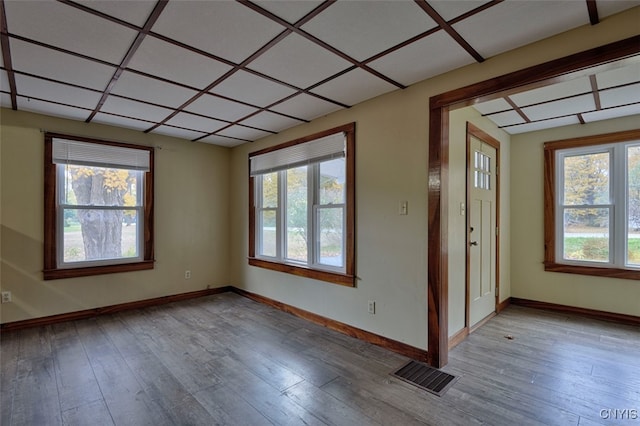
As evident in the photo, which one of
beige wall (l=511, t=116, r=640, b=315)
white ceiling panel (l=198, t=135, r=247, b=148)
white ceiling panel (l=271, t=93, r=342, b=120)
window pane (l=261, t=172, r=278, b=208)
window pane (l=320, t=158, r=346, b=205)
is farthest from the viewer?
white ceiling panel (l=198, t=135, r=247, b=148)

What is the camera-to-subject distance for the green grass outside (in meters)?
3.62

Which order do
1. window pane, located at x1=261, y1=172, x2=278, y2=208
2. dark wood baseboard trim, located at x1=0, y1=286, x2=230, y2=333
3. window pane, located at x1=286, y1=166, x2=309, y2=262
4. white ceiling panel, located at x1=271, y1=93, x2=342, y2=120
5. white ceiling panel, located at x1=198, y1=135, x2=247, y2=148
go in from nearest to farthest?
white ceiling panel, located at x1=271, y1=93, x2=342, y2=120 → dark wood baseboard trim, located at x1=0, y1=286, x2=230, y2=333 → window pane, located at x1=286, y1=166, x2=309, y2=262 → window pane, located at x1=261, y1=172, x2=278, y2=208 → white ceiling panel, located at x1=198, y1=135, x2=247, y2=148

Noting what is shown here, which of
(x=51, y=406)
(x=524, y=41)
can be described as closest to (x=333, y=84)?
(x=524, y=41)

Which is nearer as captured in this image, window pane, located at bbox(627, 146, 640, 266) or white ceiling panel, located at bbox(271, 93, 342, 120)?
white ceiling panel, located at bbox(271, 93, 342, 120)

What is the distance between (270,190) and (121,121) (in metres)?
2.04

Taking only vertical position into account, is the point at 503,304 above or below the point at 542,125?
below

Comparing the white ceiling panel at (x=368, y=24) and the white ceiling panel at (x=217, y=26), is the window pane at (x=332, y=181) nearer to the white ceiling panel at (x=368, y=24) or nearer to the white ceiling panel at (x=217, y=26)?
the white ceiling panel at (x=368, y=24)

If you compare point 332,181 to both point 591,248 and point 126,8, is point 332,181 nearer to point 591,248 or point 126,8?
point 126,8

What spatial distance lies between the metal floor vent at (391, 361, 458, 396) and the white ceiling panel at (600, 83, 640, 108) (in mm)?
2916

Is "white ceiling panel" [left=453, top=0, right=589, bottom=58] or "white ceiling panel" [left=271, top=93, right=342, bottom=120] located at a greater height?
"white ceiling panel" [left=271, top=93, right=342, bottom=120]

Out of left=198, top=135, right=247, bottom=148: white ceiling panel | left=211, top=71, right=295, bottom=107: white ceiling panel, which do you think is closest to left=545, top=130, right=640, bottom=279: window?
left=211, top=71, right=295, bottom=107: white ceiling panel

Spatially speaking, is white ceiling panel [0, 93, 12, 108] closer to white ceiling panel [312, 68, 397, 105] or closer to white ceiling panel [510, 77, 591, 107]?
white ceiling panel [312, 68, 397, 105]

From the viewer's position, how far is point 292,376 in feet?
8.02

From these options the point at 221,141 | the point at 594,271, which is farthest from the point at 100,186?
the point at 594,271
